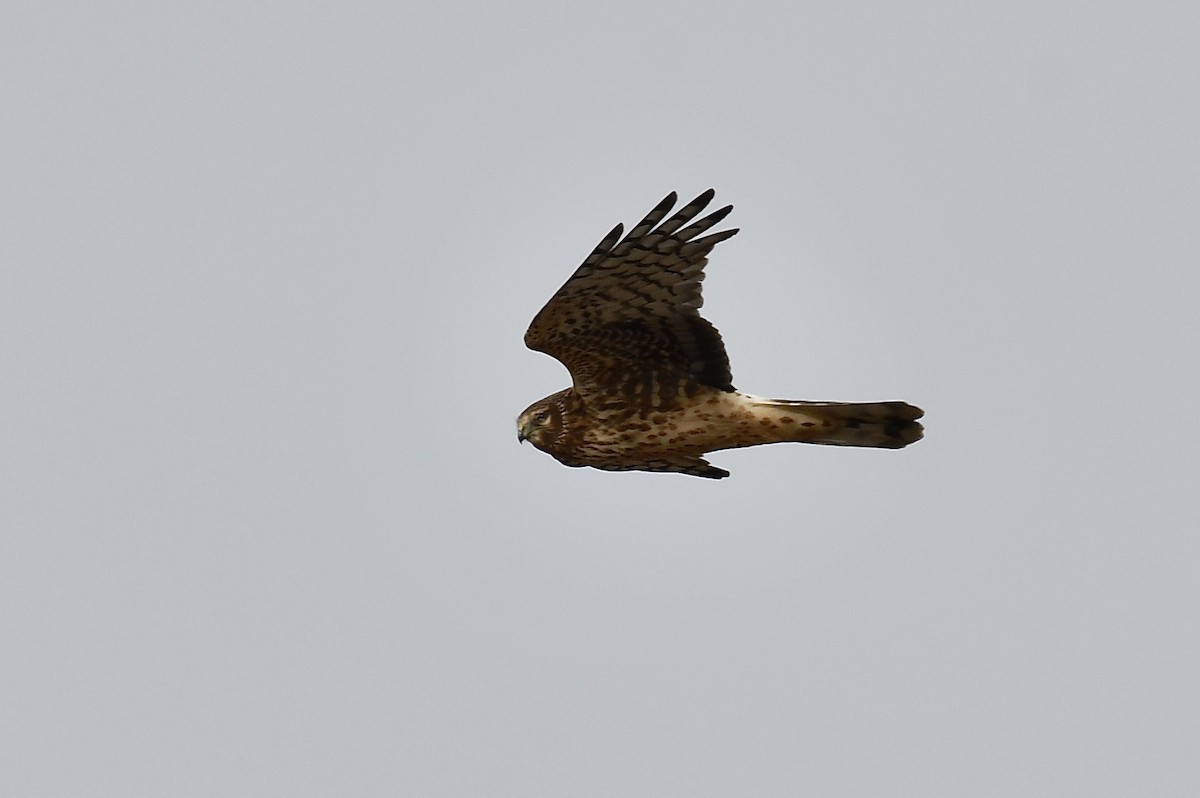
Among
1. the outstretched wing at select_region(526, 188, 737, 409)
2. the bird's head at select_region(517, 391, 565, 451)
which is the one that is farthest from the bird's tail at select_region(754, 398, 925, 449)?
the bird's head at select_region(517, 391, 565, 451)

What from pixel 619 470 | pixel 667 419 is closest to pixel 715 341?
pixel 667 419

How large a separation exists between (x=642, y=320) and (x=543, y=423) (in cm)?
119

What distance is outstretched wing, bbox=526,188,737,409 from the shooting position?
→ 11133 mm

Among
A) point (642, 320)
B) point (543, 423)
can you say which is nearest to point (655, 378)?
point (642, 320)

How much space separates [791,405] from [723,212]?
1476 mm

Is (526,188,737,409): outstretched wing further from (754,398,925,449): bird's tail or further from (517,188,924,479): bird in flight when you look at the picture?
(754,398,925,449): bird's tail

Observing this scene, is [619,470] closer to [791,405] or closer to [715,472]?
[715,472]

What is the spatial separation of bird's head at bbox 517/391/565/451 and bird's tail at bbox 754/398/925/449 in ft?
4.68

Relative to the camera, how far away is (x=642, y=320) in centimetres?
1162

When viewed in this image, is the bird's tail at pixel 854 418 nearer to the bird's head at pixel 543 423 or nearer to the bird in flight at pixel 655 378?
the bird in flight at pixel 655 378

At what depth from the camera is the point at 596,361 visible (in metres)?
11.9

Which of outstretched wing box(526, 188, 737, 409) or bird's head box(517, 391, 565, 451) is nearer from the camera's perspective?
outstretched wing box(526, 188, 737, 409)

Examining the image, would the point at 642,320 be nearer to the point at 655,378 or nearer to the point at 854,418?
the point at 655,378

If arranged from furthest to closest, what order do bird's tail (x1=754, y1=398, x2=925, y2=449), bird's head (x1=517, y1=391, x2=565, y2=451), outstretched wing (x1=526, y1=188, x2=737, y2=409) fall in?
bird's head (x1=517, y1=391, x2=565, y2=451)
bird's tail (x1=754, y1=398, x2=925, y2=449)
outstretched wing (x1=526, y1=188, x2=737, y2=409)
